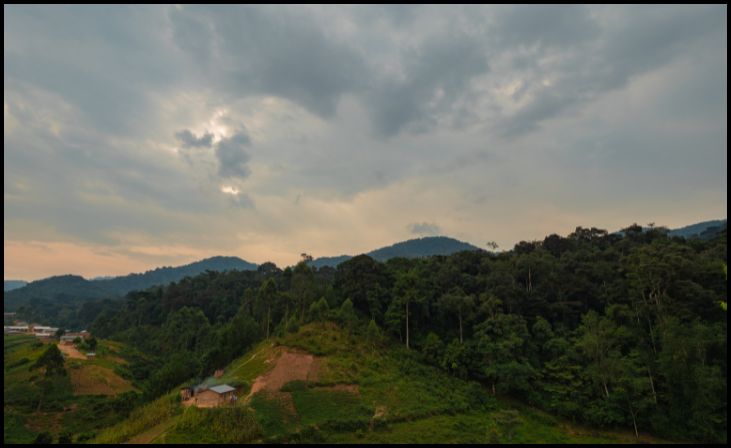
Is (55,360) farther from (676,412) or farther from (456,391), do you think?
(676,412)

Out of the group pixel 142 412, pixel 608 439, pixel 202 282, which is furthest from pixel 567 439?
pixel 202 282

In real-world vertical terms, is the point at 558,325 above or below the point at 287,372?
above

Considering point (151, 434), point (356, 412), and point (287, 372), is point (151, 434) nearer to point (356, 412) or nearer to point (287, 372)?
point (287, 372)

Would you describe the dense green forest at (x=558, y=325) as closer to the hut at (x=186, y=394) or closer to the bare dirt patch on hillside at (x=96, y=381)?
the bare dirt patch on hillside at (x=96, y=381)

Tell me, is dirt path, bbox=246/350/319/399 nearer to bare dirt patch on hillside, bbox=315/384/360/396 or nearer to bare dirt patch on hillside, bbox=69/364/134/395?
bare dirt patch on hillside, bbox=315/384/360/396

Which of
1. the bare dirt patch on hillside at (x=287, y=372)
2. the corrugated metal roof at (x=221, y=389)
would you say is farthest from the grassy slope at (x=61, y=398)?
the bare dirt patch on hillside at (x=287, y=372)

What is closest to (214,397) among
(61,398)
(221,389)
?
(221,389)

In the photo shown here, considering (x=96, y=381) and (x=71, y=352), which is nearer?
(x=96, y=381)
